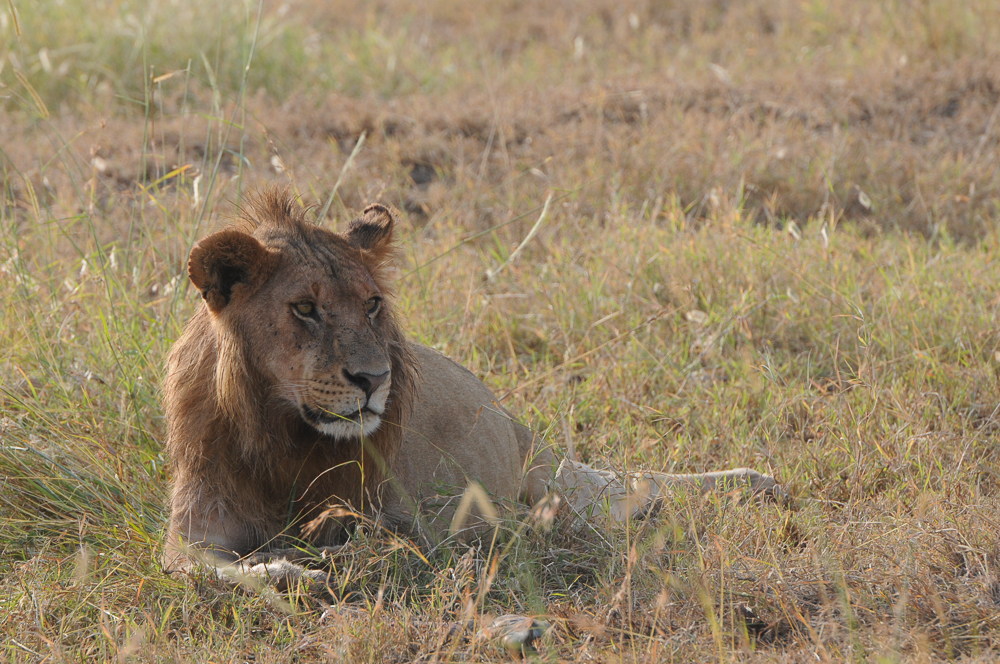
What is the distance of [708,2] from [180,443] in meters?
8.92

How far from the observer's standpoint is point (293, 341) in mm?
2699

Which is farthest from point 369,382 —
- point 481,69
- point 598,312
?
point 481,69

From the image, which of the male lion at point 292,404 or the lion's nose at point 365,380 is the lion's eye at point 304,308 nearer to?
the male lion at point 292,404

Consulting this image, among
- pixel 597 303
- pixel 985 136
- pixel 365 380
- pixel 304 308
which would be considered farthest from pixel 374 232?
pixel 985 136

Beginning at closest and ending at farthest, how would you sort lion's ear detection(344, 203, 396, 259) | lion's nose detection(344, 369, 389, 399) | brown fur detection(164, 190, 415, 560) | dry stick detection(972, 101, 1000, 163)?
lion's nose detection(344, 369, 389, 399) → brown fur detection(164, 190, 415, 560) → lion's ear detection(344, 203, 396, 259) → dry stick detection(972, 101, 1000, 163)

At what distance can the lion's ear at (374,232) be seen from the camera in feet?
10.2

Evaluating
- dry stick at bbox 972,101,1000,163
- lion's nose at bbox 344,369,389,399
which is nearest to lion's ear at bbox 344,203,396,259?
lion's nose at bbox 344,369,389,399

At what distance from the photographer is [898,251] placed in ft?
17.6

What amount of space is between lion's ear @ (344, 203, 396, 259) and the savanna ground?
1.90 ft

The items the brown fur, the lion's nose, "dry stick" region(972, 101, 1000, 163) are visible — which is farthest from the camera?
"dry stick" region(972, 101, 1000, 163)

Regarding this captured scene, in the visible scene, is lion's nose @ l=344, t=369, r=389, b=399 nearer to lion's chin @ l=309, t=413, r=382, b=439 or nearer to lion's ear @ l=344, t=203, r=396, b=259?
lion's chin @ l=309, t=413, r=382, b=439

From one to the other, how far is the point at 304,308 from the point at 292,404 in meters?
0.27

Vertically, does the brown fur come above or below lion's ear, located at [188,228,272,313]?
below

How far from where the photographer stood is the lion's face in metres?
2.65
